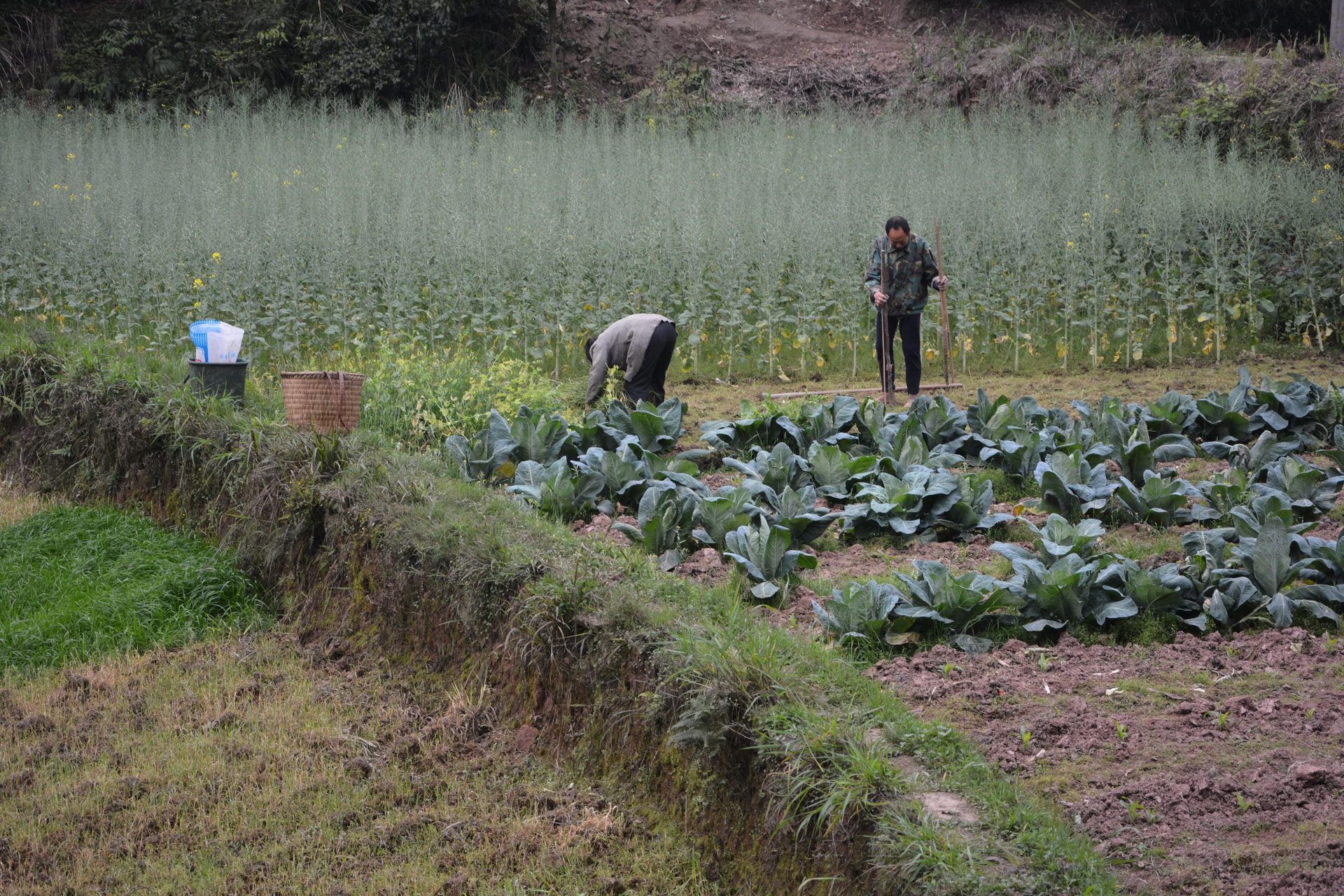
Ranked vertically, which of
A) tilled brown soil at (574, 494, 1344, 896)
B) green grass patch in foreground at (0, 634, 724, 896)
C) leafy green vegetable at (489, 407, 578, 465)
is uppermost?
leafy green vegetable at (489, 407, 578, 465)

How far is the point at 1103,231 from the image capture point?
37.3 ft

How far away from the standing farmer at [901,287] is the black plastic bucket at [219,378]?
4827 mm

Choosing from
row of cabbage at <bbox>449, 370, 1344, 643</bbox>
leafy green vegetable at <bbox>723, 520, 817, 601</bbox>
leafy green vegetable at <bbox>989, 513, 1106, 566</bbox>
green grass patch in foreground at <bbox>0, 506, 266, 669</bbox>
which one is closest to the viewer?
row of cabbage at <bbox>449, 370, 1344, 643</bbox>

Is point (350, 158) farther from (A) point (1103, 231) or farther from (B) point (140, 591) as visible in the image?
(B) point (140, 591)

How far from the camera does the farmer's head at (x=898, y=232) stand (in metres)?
8.48

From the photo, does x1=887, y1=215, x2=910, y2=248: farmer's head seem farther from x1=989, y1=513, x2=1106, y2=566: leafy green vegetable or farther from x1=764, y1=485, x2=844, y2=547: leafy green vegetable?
x1=989, y1=513, x2=1106, y2=566: leafy green vegetable

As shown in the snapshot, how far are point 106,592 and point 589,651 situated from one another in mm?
2629

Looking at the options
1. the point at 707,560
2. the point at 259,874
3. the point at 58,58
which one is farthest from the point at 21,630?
the point at 58,58

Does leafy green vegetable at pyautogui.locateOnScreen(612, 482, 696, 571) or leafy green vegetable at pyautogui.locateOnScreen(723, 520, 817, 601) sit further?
leafy green vegetable at pyautogui.locateOnScreen(612, 482, 696, 571)

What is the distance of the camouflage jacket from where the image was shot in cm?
867

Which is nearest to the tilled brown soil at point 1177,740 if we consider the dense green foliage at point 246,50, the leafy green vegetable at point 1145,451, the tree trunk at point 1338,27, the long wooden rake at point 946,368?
the leafy green vegetable at point 1145,451

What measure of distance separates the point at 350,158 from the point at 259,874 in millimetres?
12911

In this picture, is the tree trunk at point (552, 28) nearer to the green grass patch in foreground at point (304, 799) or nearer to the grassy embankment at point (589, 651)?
the grassy embankment at point (589, 651)

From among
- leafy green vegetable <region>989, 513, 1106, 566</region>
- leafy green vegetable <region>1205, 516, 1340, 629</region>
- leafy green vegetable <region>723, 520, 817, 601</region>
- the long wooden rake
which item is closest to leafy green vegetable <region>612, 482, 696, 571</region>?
leafy green vegetable <region>723, 520, 817, 601</region>
